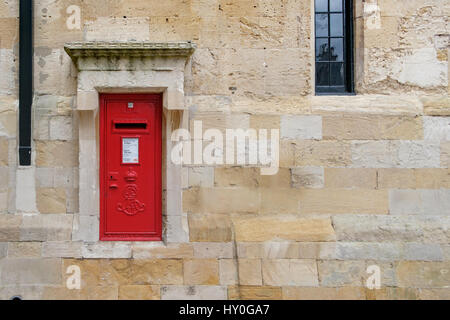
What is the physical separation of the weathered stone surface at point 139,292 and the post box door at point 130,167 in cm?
55

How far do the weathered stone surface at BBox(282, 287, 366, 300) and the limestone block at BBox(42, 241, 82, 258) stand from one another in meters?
2.40

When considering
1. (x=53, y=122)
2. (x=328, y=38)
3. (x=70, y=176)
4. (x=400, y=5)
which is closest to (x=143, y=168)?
(x=70, y=176)

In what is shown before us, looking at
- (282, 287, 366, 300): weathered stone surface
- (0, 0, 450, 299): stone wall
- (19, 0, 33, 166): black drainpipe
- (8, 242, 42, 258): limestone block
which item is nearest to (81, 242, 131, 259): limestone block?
(0, 0, 450, 299): stone wall

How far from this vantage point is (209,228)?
4629 mm

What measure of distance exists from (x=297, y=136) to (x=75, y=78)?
268 cm

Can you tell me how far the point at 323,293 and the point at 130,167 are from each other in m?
2.65

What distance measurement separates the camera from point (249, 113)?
4691mm

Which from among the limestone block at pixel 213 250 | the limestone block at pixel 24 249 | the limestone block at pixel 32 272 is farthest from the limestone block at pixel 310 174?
the limestone block at pixel 24 249

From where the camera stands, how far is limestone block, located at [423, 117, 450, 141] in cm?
466

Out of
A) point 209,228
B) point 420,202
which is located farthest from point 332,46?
point 209,228

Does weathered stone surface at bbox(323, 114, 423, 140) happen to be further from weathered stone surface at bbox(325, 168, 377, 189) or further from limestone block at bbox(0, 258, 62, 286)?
limestone block at bbox(0, 258, 62, 286)

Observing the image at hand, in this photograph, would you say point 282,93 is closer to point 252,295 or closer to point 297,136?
point 297,136

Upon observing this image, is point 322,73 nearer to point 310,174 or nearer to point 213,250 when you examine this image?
point 310,174

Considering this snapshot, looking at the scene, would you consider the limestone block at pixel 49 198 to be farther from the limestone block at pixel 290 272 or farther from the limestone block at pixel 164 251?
the limestone block at pixel 290 272
